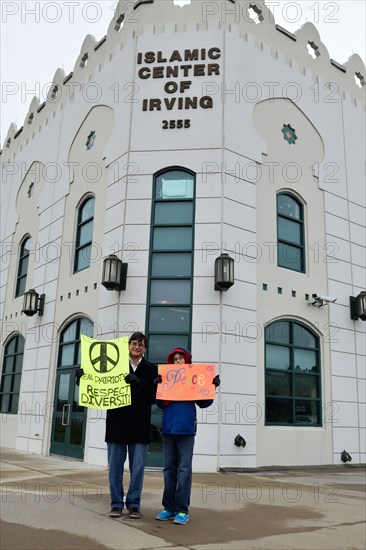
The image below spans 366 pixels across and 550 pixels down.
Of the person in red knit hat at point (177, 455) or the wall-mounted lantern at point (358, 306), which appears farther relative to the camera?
the wall-mounted lantern at point (358, 306)

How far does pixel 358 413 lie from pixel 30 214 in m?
12.1

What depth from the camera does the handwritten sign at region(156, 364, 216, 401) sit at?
5246mm

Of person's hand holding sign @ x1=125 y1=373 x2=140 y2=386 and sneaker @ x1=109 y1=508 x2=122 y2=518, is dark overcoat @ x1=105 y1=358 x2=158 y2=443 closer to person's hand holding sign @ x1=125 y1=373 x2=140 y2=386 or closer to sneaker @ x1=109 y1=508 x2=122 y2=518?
person's hand holding sign @ x1=125 y1=373 x2=140 y2=386

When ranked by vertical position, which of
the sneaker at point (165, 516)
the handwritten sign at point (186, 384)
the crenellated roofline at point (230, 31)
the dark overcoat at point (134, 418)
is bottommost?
the sneaker at point (165, 516)

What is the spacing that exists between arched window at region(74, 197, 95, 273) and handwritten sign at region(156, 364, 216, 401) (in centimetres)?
803

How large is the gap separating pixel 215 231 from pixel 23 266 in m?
8.42

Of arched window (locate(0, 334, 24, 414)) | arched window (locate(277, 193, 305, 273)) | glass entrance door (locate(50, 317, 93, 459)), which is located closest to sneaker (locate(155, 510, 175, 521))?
glass entrance door (locate(50, 317, 93, 459))

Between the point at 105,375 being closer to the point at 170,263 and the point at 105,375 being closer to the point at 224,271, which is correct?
the point at 224,271

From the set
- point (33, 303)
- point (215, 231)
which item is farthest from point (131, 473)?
point (33, 303)

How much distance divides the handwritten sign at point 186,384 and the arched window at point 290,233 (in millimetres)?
7448

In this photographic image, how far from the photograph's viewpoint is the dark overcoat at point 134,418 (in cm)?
512

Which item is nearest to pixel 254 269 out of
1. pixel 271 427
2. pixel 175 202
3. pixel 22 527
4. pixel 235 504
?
pixel 175 202

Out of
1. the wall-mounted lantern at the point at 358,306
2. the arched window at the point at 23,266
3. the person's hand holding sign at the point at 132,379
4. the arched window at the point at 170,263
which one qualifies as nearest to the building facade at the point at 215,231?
the arched window at the point at 170,263

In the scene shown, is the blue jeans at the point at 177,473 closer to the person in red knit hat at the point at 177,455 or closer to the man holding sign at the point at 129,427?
the person in red knit hat at the point at 177,455
